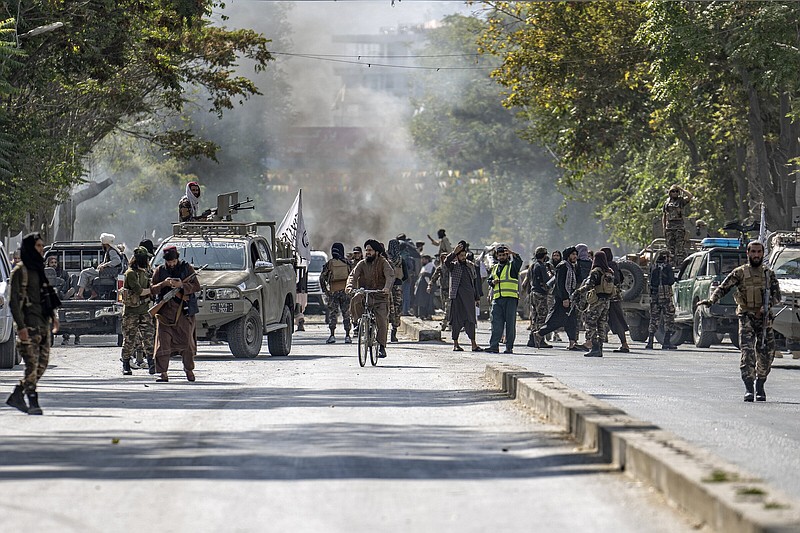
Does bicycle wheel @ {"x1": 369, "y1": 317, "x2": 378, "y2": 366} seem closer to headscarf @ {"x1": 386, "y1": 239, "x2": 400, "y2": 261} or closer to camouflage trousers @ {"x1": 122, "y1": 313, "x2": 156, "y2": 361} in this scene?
camouflage trousers @ {"x1": 122, "y1": 313, "x2": 156, "y2": 361}

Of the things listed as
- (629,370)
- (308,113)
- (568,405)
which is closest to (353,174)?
(308,113)

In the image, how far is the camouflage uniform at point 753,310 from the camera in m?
17.4

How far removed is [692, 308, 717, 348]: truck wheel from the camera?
30.1 m

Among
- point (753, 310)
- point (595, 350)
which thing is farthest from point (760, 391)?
point (595, 350)

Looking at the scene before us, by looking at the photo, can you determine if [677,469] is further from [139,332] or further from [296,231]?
[296,231]

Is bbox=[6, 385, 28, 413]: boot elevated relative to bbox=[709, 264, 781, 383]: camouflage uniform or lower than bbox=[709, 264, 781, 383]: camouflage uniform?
lower

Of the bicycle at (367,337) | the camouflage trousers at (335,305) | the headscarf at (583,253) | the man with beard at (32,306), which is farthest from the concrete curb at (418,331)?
the man with beard at (32,306)

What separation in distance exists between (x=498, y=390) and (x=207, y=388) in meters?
3.15

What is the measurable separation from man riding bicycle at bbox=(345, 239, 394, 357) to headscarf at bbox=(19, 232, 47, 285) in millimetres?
8694

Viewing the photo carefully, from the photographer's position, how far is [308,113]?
327 ft

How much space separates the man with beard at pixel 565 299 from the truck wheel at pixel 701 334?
2521mm

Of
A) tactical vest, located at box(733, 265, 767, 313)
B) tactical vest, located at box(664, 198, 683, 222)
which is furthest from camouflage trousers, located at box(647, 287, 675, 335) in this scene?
tactical vest, located at box(733, 265, 767, 313)

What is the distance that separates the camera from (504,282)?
26.6 metres

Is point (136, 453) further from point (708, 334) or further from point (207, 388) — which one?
point (708, 334)
